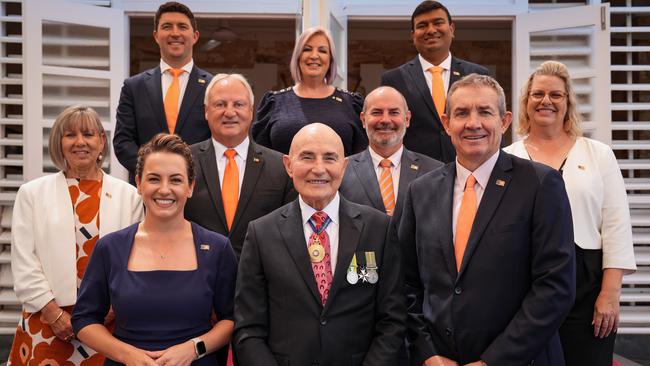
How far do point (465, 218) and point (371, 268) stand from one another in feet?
1.27

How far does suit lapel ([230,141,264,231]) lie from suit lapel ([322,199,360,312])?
26.2 inches

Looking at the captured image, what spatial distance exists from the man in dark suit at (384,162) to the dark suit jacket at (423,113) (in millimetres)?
484

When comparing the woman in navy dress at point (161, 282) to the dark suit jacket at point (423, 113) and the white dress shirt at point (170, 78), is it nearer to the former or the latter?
the white dress shirt at point (170, 78)

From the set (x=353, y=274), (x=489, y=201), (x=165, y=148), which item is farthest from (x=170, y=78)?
(x=489, y=201)

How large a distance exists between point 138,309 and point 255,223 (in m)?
0.56

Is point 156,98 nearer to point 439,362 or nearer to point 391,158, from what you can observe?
point 391,158

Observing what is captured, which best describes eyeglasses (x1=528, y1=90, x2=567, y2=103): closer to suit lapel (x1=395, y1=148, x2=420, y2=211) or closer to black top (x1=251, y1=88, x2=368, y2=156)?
suit lapel (x1=395, y1=148, x2=420, y2=211)

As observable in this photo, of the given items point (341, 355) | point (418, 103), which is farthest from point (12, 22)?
point (341, 355)

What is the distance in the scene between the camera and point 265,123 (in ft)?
14.1

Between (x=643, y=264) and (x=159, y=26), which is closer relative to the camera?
(x=159, y=26)

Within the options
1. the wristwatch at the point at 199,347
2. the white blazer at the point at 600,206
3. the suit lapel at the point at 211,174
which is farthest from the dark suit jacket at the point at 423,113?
the wristwatch at the point at 199,347

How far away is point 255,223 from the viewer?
2887 millimetres

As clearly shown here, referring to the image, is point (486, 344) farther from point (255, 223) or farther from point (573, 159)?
point (573, 159)

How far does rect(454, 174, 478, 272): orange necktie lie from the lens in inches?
106
